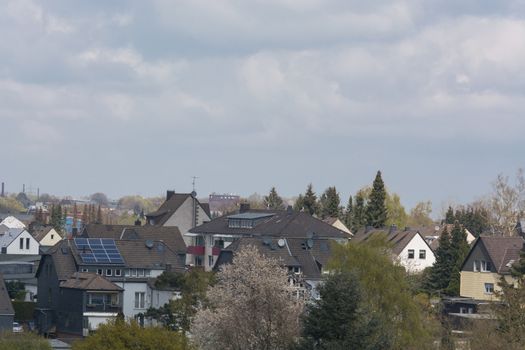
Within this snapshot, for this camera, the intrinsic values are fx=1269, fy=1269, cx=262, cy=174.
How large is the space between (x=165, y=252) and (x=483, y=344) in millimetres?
47356

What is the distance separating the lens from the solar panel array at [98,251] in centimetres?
9062

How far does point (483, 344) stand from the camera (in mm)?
50250

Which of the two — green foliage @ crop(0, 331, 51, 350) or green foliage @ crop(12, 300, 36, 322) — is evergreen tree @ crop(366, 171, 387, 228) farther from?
green foliage @ crop(0, 331, 51, 350)

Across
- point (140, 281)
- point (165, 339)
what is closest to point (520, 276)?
point (165, 339)

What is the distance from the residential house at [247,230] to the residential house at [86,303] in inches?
650

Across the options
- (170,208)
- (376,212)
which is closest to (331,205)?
(376,212)

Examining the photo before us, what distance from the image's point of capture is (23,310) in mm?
92375

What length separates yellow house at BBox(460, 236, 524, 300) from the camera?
287ft

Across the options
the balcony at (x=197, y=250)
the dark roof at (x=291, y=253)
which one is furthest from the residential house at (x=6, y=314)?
the balcony at (x=197, y=250)

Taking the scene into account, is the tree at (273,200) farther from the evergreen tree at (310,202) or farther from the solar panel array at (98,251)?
the solar panel array at (98,251)

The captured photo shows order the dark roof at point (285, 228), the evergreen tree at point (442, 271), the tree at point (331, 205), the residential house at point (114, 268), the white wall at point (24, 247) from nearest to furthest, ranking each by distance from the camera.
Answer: the residential house at point (114, 268)
the evergreen tree at point (442, 271)
the dark roof at point (285, 228)
the white wall at point (24, 247)
the tree at point (331, 205)

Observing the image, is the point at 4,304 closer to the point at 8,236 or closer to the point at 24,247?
the point at 24,247

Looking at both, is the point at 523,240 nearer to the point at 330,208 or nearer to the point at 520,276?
the point at 520,276

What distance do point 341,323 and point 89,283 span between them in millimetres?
41988
